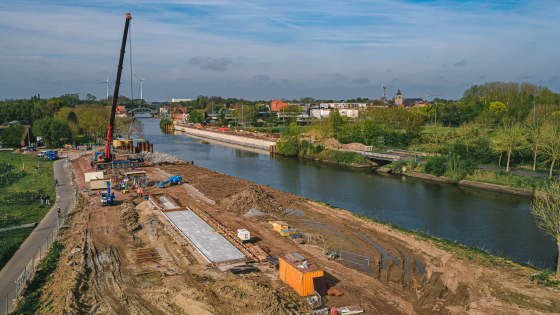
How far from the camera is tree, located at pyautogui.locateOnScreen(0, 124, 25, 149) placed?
5644 cm

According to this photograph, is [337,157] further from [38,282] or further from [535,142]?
[38,282]

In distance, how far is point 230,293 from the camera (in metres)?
12.9

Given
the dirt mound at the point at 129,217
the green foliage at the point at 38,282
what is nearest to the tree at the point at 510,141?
the dirt mound at the point at 129,217

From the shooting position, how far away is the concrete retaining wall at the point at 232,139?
6862cm

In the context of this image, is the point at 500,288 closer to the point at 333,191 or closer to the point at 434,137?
the point at 333,191

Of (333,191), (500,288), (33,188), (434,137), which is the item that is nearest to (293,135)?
→ (434,137)

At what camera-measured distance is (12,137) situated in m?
56.4

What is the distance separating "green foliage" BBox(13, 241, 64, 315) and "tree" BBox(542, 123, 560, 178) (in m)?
38.8

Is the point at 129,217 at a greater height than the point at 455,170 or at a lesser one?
lesser

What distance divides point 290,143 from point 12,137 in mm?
43920

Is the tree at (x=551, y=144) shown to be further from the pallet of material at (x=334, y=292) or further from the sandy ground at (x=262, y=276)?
the pallet of material at (x=334, y=292)

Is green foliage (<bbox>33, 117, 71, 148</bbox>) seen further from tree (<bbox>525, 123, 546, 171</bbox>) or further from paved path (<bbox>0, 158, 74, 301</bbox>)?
tree (<bbox>525, 123, 546, 171</bbox>)

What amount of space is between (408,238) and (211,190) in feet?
56.3

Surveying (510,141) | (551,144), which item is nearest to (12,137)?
(510,141)
